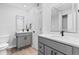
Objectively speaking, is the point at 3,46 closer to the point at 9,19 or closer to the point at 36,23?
the point at 9,19

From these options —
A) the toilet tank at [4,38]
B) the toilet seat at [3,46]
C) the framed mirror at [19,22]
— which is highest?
the framed mirror at [19,22]

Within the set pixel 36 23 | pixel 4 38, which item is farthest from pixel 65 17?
pixel 4 38

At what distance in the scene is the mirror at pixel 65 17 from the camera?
53.1 inches

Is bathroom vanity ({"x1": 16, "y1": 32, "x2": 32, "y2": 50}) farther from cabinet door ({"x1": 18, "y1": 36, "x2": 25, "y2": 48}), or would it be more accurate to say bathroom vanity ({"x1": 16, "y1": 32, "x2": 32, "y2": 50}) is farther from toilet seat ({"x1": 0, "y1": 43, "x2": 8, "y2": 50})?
toilet seat ({"x1": 0, "y1": 43, "x2": 8, "y2": 50})

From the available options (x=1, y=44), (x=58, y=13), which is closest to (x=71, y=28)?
(x=58, y=13)

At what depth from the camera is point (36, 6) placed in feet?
8.57

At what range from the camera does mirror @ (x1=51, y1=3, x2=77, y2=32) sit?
1.35 m

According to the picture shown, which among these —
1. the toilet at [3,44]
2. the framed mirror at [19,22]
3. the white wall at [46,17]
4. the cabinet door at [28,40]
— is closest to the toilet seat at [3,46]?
the toilet at [3,44]

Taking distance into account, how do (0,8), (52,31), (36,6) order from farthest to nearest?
(36,6) → (52,31) → (0,8)

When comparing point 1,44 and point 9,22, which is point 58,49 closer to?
point 9,22

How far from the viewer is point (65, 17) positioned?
1.52m

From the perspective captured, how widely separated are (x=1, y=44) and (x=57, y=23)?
158 cm

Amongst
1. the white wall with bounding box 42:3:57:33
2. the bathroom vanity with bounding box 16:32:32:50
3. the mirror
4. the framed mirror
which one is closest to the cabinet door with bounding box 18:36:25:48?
the bathroom vanity with bounding box 16:32:32:50

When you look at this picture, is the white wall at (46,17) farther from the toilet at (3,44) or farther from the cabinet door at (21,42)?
the toilet at (3,44)
